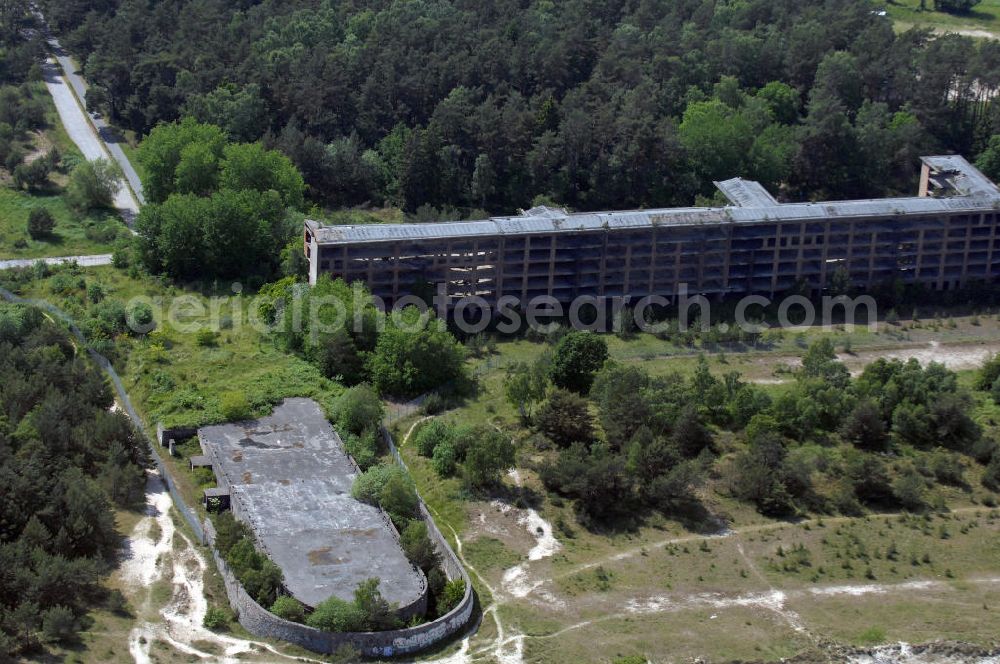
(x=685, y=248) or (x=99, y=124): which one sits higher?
(x=99, y=124)

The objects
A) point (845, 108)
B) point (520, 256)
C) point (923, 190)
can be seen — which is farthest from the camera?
point (845, 108)

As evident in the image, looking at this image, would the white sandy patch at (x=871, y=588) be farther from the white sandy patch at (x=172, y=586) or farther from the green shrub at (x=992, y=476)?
the white sandy patch at (x=172, y=586)

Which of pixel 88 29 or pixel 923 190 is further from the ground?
pixel 88 29

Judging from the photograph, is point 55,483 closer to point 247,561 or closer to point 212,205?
point 247,561

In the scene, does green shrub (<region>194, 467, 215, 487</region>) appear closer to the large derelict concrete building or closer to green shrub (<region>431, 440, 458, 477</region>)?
green shrub (<region>431, 440, 458, 477</region>)

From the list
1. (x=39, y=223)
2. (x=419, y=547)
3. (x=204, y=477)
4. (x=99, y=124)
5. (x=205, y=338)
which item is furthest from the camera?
(x=99, y=124)

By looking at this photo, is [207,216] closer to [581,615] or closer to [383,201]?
[383,201]

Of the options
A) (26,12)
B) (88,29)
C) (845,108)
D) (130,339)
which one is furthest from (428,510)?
(26,12)

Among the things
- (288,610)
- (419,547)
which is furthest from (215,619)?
Answer: (419,547)
